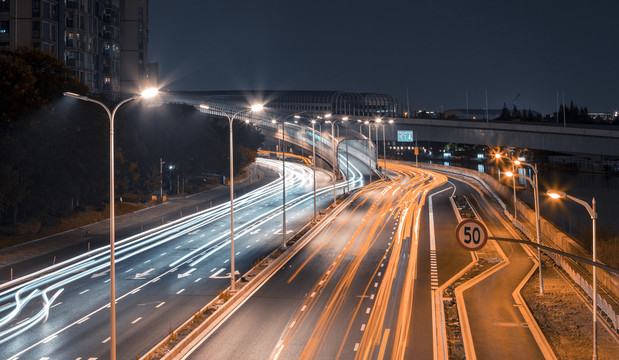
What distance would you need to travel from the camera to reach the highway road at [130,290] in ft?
81.2

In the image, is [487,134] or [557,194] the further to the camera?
[487,134]

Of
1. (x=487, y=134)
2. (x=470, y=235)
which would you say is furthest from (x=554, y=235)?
(x=487, y=134)

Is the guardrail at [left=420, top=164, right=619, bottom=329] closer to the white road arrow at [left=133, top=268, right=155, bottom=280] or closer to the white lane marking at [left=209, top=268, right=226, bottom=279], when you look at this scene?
the white lane marking at [left=209, top=268, right=226, bottom=279]

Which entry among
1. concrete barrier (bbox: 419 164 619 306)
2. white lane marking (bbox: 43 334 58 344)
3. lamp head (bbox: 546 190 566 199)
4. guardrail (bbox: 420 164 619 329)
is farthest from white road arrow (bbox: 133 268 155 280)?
concrete barrier (bbox: 419 164 619 306)

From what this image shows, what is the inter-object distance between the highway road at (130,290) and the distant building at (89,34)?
2700 centimetres

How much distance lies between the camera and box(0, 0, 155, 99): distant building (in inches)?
3410

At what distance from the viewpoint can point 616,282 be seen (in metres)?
29.6

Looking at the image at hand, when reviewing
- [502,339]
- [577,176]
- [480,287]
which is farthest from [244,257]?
[577,176]

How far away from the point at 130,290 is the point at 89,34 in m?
82.3

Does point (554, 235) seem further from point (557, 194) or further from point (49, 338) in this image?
point (49, 338)

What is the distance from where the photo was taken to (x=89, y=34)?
104 m

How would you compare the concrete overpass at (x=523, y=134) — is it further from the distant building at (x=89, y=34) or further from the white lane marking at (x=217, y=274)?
the white lane marking at (x=217, y=274)

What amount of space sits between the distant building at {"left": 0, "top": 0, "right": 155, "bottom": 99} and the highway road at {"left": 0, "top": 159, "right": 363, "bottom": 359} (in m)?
27.0

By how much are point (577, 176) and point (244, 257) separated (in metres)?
109
